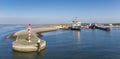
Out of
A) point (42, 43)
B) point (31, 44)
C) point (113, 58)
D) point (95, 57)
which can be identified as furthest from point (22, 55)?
point (113, 58)

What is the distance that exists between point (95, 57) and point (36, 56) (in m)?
8.90

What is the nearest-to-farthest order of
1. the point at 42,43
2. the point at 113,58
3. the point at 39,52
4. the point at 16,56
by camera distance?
the point at 113,58, the point at 16,56, the point at 39,52, the point at 42,43

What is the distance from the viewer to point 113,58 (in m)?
27.6

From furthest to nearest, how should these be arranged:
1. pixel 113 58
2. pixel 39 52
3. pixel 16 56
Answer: pixel 39 52
pixel 16 56
pixel 113 58

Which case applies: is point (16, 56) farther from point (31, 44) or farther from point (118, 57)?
point (118, 57)

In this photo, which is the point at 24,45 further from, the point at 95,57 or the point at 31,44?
the point at 95,57

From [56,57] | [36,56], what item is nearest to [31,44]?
[36,56]

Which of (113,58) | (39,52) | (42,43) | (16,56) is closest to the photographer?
(113,58)

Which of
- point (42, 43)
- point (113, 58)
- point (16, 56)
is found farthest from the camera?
point (42, 43)

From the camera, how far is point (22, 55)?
2980 centimetres

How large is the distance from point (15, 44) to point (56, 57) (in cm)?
839

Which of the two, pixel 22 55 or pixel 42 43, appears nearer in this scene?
pixel 22 55

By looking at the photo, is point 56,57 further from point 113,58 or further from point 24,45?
point 113,58

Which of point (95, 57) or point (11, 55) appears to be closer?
point (95, 57)
